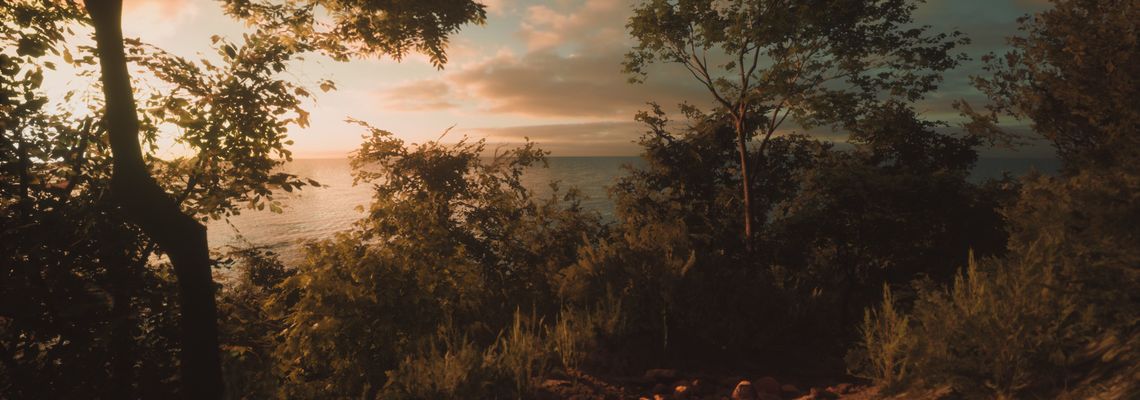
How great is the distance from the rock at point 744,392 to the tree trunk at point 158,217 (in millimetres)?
4525

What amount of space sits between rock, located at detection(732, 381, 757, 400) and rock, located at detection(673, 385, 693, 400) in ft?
1.42

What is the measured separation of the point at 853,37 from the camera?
14.2 meters

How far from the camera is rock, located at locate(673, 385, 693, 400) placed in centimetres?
501

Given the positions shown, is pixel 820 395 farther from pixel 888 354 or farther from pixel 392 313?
pixel 392 313

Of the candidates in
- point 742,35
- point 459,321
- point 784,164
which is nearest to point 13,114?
point 459,321

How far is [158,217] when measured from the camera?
3.82m

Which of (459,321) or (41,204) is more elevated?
(41,204)

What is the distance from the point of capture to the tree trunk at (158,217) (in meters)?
3.64

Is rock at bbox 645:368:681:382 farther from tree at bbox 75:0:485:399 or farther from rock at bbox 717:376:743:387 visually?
tree at bbox 75:0:485:399

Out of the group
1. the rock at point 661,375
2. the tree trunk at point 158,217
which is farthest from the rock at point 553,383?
the tree trunk at point 158,217

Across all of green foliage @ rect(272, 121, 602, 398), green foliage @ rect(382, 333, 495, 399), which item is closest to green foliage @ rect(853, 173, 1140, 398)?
green foliage @ rect(272, 121, 602, 398)

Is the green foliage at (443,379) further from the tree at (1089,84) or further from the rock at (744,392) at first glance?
the tree at (1089,84)

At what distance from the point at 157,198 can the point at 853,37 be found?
1596cm

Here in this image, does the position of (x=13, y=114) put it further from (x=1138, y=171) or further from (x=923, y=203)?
(x=923, y=203)
